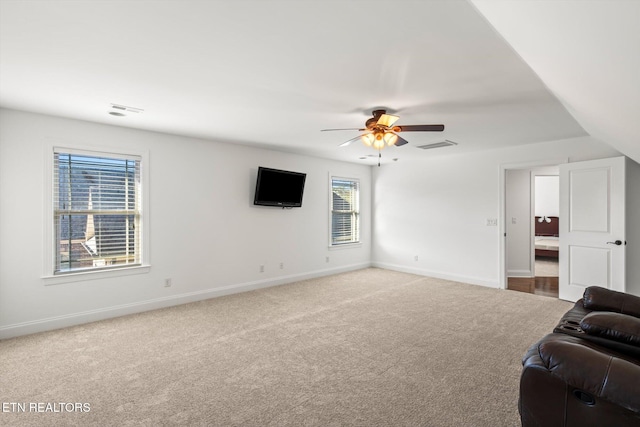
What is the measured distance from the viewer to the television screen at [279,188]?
543 centimetres

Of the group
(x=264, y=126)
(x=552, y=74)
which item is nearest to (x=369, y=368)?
(x=552, y=74)

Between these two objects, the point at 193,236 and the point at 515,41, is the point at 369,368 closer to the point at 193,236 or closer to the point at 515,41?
the point at 515,41

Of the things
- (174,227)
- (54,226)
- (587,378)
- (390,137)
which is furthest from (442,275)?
(54,226)

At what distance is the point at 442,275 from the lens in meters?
6.36

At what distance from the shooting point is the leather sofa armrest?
130cm

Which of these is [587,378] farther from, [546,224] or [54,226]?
[546,224]

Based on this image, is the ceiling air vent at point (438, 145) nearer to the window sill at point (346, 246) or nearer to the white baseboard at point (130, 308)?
the window sill at point (346, 246)

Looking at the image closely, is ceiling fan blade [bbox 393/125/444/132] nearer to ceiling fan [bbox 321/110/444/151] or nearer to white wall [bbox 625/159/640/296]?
ceiling fan [bbox 321/110/444/151]

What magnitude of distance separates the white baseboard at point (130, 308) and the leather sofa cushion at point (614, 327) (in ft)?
15.0

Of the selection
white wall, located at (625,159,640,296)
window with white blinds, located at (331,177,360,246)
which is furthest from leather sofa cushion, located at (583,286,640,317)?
window with white blinds, located at (331,177,360,246)

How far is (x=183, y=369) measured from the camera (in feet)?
9.09

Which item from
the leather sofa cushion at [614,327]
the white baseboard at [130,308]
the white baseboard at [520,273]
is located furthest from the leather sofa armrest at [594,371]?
the white baseboard at [520,273]

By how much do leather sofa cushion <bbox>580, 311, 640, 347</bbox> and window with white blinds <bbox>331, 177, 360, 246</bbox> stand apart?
521 cm

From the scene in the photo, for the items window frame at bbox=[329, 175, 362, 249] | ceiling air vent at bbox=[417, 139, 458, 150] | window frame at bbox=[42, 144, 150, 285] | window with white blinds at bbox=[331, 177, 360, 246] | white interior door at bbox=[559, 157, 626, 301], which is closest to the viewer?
window frame at bbox=[42, 144, 150, 285]
